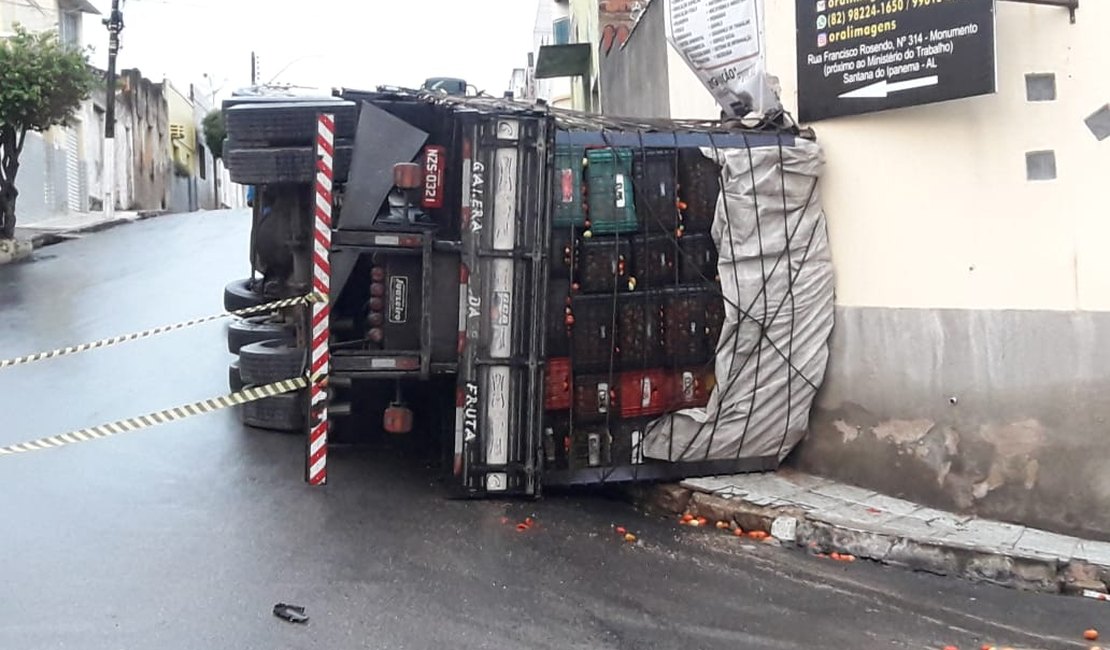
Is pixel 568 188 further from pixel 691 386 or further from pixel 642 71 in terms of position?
pixel 642 71

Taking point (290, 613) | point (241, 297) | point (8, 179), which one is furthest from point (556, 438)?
point (8, 179)

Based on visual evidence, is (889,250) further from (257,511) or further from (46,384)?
(46,384)

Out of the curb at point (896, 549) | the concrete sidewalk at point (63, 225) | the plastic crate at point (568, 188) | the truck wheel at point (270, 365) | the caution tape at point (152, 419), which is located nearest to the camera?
the curb at point (896, 549)

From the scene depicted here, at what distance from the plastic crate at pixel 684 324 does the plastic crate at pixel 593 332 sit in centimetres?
38

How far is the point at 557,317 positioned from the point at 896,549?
2.44 metres

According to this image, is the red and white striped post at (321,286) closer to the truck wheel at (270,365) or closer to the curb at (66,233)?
the truck wheel at (270,365)

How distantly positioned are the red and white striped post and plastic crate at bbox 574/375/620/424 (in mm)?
1600

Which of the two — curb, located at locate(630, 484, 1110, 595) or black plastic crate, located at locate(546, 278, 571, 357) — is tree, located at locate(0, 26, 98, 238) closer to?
black plastic crate, located at locate(546, 278, 571, 357)

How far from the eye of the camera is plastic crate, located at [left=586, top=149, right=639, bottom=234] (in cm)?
659

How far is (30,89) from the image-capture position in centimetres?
1686

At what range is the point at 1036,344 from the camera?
19.9 ft

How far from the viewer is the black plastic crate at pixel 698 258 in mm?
6836

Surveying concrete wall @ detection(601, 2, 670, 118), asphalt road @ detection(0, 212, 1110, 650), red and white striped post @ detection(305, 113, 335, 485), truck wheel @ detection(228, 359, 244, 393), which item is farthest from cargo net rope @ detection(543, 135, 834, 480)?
concrete wall @ detection(601, 2, 670, 118)

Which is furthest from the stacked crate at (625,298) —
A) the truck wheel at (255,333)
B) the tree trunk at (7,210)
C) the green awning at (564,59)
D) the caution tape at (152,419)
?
the tree trunk at (7,210)
